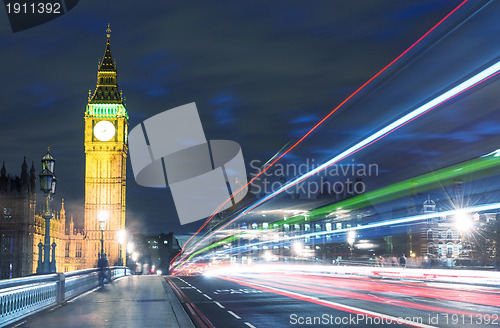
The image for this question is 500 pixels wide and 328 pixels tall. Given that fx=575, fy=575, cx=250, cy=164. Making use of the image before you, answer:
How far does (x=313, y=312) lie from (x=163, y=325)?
4667 mm

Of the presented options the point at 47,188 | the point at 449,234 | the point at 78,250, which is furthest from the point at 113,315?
the point at 78,250

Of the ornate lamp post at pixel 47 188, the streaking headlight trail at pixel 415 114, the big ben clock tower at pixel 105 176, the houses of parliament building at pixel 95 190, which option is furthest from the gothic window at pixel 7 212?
the ornate lamp post at pixel 47 188

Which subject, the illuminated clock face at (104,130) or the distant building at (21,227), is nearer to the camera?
the distant building at (21,227)

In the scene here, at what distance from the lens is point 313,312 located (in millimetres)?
16469

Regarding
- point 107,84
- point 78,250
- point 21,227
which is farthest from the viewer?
point 107,84

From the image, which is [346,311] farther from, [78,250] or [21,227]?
[78,250]

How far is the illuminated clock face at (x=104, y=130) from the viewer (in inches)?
5507

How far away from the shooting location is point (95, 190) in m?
137

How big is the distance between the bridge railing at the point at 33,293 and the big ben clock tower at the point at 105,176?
11356 cm

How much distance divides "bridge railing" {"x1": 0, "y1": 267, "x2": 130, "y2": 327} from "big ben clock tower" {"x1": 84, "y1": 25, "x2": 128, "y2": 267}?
11356cm

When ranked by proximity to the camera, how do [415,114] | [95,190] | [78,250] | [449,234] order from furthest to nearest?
[78,250]
[95,190]
[449,234]
[415,114]

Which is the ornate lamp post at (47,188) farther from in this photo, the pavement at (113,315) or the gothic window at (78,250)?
the gothic window at (78,250)

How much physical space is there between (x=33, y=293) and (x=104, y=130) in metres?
128

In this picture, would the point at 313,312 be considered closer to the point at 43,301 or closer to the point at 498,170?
the point at 43,301
